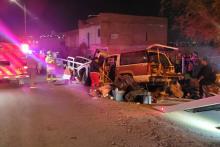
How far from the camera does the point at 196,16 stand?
15852 millimetres

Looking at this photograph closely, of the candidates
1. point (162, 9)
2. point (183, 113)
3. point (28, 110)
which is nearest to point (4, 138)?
point (28, 110)

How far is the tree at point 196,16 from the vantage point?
47.6 feet

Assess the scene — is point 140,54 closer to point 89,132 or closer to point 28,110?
point 28,110

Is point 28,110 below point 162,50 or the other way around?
below

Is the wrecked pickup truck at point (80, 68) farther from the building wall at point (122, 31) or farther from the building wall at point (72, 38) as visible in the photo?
the building wall at point (72, 38)

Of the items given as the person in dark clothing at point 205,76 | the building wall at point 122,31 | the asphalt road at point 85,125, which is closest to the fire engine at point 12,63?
the asphalt road at point 85,125

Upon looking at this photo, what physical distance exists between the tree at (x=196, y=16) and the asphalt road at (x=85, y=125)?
426 cm

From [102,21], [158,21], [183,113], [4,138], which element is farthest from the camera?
[158,21]

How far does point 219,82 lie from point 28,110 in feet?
28.3

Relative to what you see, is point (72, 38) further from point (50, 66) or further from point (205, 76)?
point (205, 76)

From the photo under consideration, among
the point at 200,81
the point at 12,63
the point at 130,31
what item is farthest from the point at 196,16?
the point at 130,31

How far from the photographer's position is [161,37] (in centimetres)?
5097

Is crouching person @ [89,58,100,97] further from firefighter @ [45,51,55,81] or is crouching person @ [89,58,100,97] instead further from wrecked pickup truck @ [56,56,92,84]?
firefighter @ [45,51,55,81]

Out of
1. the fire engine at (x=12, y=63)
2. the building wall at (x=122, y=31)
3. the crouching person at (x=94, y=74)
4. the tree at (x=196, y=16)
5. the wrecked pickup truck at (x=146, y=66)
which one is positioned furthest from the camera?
the building wall at (x=122, y=31)
